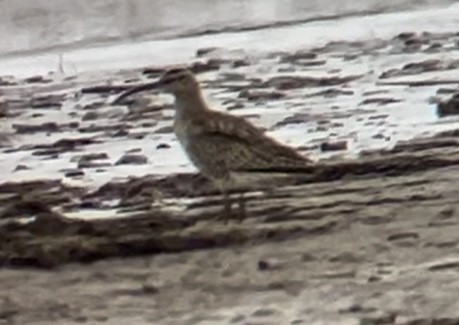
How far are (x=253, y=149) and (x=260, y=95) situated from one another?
1562mm

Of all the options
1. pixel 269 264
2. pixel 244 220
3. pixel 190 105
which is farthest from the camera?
pixel 190 105

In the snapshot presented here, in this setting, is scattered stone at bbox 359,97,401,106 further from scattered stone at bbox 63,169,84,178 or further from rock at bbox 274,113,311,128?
scattered stone at bbox 63,169,84,178

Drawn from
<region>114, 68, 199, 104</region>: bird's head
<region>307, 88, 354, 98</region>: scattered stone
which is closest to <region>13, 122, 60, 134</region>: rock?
<region>114, 68, 199, 104</region>: bird's head

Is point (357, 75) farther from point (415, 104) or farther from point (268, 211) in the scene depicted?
point (268, 211)

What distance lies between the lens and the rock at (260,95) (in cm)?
580

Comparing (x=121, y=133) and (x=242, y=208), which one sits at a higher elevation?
(x=121, y=133)

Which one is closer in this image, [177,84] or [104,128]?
[177,84]

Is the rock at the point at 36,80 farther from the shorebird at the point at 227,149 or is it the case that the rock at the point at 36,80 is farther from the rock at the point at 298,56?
the shorebird at the point at 227,149

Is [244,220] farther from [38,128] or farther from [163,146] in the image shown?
[38,128]

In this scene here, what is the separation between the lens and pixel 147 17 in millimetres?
7789

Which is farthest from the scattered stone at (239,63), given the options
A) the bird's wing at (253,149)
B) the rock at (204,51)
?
A: the bird's wing at (253,149)

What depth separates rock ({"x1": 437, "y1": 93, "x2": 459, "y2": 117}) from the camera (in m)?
5.17

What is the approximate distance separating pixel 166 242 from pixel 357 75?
231cm

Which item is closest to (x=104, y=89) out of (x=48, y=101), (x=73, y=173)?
(x=48, y=101)
